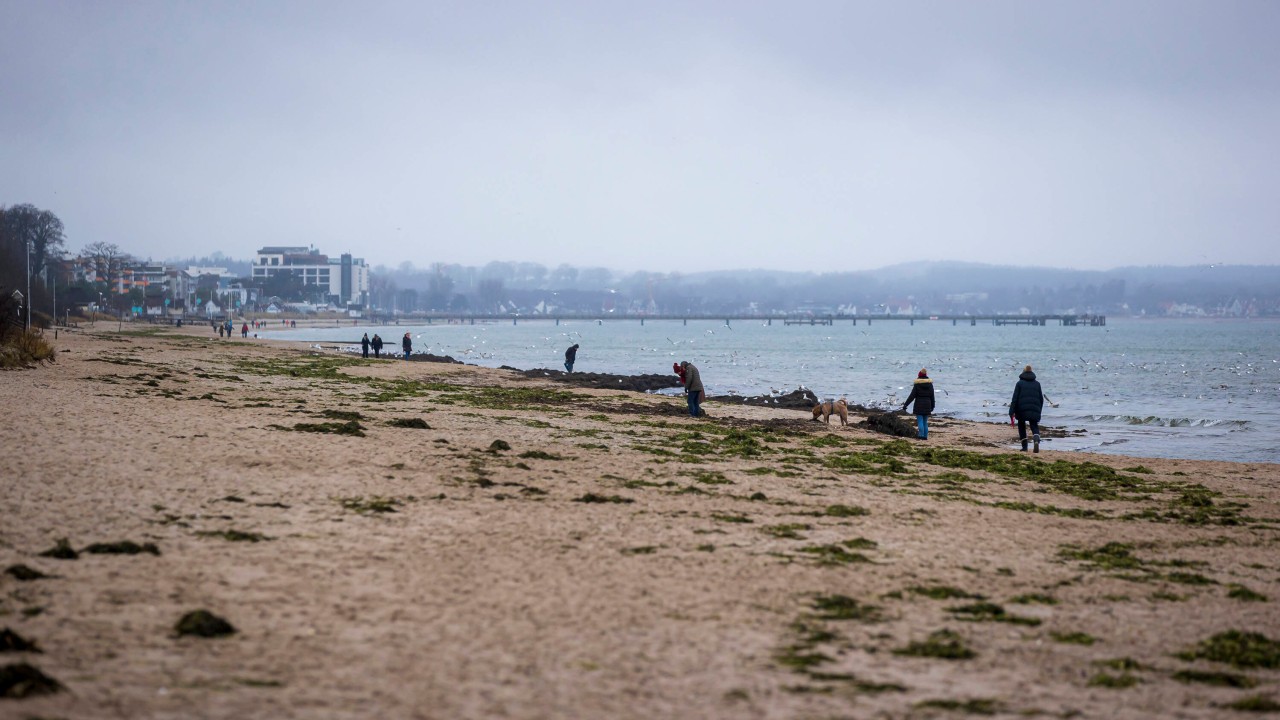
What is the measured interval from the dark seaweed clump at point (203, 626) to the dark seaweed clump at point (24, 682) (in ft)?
3.78

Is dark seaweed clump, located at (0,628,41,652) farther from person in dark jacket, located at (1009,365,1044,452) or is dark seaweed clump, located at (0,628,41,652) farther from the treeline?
the treeline

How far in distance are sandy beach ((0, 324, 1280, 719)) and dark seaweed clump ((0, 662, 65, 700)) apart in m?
0.06

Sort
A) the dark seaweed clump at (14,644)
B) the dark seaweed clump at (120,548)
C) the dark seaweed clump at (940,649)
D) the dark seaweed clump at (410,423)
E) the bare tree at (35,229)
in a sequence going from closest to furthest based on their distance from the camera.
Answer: the dark seaweed clump at (14,644) < the dark seaweed clump at (940,649) < the dark seaweed clump at (120,548) < the dark seaweed clump at (410,423) < the bare tree at (35,229)

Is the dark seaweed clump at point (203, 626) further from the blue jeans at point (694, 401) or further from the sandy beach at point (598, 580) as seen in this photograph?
the blue jeans at point (694, 401)

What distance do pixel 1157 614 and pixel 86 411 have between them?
631 inches

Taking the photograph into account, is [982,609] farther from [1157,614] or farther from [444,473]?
[444,473]

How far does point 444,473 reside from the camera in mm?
13852

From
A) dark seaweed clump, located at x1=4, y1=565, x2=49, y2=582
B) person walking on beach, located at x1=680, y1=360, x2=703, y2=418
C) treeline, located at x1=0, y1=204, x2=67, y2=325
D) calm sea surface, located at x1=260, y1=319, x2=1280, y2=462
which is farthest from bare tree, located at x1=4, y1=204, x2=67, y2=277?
dark seaweed clump, located at x1=4, y1=565, x2=49, y2=582

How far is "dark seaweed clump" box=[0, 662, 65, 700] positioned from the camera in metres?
5.50

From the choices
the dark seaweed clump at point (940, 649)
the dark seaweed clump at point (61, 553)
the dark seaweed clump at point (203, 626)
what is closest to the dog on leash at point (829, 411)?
the dark seaweed clump at point (940, 649)

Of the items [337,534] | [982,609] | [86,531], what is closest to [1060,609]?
[982,609]

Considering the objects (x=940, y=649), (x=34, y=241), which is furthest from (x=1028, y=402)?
(x=34, y=241)

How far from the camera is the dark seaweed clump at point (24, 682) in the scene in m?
5.50

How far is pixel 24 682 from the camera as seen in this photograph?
5578mm
